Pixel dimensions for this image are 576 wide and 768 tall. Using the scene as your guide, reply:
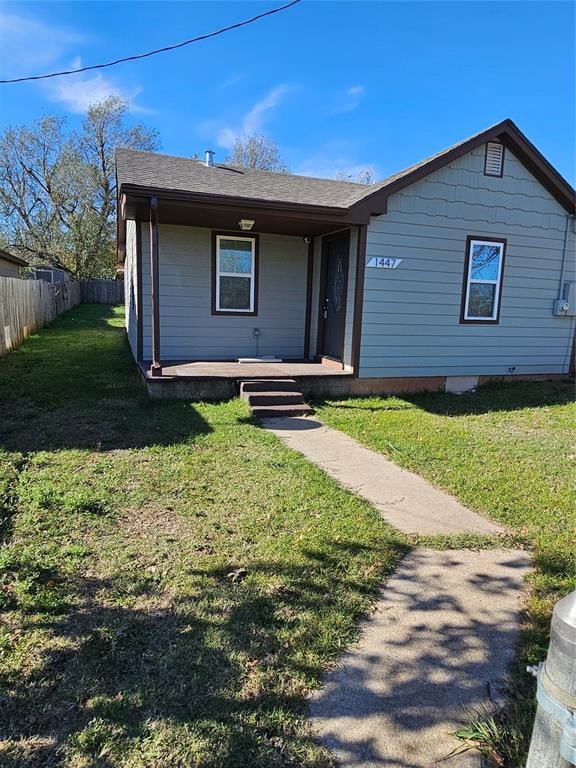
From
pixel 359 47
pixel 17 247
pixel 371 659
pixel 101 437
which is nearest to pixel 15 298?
pixel 101 437

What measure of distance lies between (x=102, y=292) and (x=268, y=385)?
24.7 metres

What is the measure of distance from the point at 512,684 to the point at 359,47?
333 inches

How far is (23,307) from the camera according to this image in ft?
43.2

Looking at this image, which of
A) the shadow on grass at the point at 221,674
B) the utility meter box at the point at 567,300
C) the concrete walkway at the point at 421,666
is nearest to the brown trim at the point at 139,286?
the shadow on grass at the point at 221,674

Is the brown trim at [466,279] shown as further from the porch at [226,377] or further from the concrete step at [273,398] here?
the concrete step at [273,398]

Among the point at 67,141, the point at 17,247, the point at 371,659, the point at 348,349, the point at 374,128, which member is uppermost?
the point at 67,141

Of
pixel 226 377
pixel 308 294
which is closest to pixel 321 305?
pixel 308 294

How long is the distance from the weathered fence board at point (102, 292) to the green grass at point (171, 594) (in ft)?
82.4

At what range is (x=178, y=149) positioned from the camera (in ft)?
105

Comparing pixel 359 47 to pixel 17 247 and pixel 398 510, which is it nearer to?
pixel 398 510

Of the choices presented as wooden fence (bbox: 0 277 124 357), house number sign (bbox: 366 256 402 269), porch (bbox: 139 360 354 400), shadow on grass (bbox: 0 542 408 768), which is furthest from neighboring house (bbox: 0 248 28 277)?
shadow on grass (bbox: 0 542 408 768)

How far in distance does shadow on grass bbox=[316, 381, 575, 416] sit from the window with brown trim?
2.71 meters

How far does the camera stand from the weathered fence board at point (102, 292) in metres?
28.4

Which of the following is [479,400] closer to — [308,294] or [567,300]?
[567,300]
